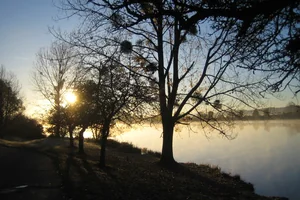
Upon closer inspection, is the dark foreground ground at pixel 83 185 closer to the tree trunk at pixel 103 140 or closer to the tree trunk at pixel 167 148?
the tree trunk at pixel 103 140

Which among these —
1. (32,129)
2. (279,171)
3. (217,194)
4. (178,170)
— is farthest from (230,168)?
(32,129)

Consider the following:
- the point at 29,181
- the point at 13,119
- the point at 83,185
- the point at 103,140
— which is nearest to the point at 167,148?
the point at 103,140

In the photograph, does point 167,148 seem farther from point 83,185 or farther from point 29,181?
point 29,181

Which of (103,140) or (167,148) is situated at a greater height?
(103,140)

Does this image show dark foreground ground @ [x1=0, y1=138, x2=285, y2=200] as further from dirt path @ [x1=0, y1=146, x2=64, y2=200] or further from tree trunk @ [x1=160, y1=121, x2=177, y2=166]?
tree trunk @ [x1=160, y1=121, x2=177, y2=166]

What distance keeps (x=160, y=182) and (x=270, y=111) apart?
789 cm

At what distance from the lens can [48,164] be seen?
11.6 m

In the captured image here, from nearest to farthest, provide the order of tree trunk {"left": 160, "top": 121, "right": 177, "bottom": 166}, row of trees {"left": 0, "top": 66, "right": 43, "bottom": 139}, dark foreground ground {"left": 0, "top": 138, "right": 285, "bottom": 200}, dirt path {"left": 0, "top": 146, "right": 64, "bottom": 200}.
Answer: dirt path {"left": 0, "top": 146, "right": 64, "bottom": 200} → dark foreground ground {"left": 0, "top": 138, "right": 285, "bottom": 200} → tree trunk {"left": 160, "top": 121, "right": 177, "bottom": 166} → row of trees {"left": 0, "top": 66, "right": 43, "bottom": 139}

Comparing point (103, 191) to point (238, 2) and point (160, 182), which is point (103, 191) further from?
point (238, 2)

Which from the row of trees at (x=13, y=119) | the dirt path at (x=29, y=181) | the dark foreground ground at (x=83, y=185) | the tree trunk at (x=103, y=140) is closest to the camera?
the dirt path at (x=29, y=181)

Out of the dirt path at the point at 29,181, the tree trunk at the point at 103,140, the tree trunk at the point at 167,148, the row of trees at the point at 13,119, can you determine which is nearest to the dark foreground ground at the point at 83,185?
the dirt path at the point at 29,181

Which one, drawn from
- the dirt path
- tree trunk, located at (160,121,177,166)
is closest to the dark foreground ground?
the dirt path

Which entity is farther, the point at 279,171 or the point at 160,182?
the point at 279,171

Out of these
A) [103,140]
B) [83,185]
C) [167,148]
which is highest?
[103,140]
